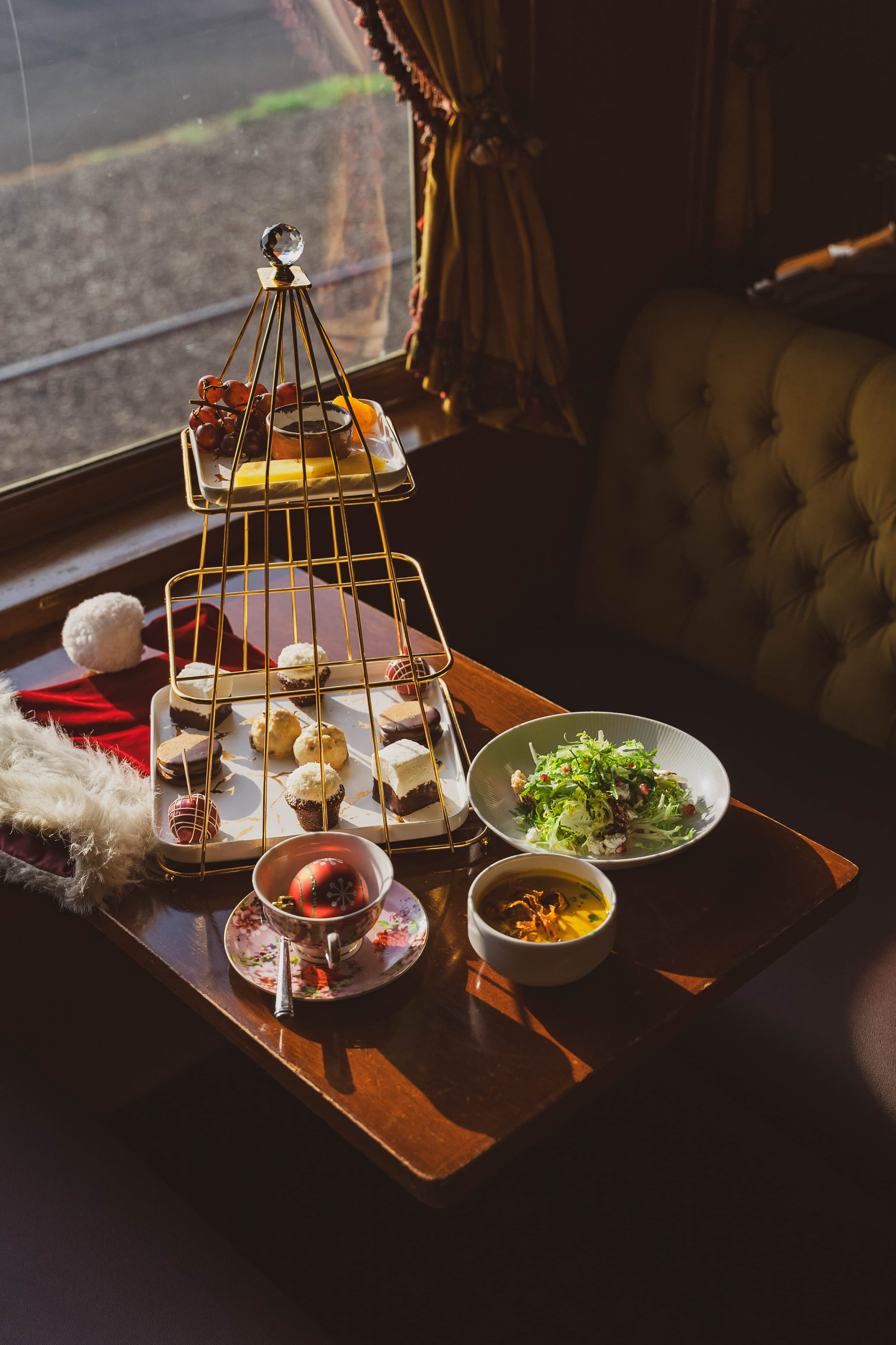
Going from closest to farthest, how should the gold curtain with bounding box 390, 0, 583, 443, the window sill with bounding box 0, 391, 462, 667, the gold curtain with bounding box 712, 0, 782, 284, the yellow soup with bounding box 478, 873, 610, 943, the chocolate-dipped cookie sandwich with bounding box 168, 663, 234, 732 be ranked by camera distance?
the yellow soup with bounding box 478, 873, 610, 943, the chocolate-dipped cookie sandwich with bounding box 168, 663, 234, 732, the window sill with bounding box 0, 391, 462, 667, the gold curtain with bounding box 390, 0, 583, 443, the gold curtain with bounding box 712, 0, 782, 284

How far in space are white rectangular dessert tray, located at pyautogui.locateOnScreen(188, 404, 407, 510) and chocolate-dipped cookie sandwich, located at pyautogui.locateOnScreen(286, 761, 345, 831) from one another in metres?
0.27

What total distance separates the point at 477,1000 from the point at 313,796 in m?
0.25

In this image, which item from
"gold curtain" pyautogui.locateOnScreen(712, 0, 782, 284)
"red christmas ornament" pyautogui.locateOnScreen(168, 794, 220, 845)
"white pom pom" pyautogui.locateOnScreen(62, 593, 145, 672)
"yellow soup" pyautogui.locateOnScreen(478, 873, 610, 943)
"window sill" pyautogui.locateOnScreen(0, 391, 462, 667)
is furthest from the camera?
"gold curtain" pyautogui.locateOnScreen(712, 0, 782, 284)

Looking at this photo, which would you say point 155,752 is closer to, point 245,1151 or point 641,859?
point 641,859

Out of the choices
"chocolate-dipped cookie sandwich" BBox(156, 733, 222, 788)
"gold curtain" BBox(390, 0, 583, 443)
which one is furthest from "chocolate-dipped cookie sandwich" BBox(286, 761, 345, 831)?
"gold curtain" BBox(390, 0, 583, 443)

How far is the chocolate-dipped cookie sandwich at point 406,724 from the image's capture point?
120cm

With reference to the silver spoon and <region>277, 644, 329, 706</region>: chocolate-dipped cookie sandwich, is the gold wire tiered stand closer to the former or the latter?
<region>277, 644, 329, 706</region>: chocolate-dipped cookie sandwich

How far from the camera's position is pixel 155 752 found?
1205 millimetres

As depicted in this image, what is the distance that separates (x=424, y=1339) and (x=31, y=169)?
156cm

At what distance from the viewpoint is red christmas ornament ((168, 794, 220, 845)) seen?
3.60ft

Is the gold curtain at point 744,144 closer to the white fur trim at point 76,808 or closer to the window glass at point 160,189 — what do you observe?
the window glass at point 160,189

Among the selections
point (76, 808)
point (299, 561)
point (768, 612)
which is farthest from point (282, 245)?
point (768, 612)

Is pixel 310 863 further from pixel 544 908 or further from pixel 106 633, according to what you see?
pixel 106 633

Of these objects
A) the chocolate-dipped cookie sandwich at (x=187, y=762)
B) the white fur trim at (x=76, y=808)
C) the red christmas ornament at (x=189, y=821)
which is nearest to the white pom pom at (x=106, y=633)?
the white fur trim at (x=76, y=808)
